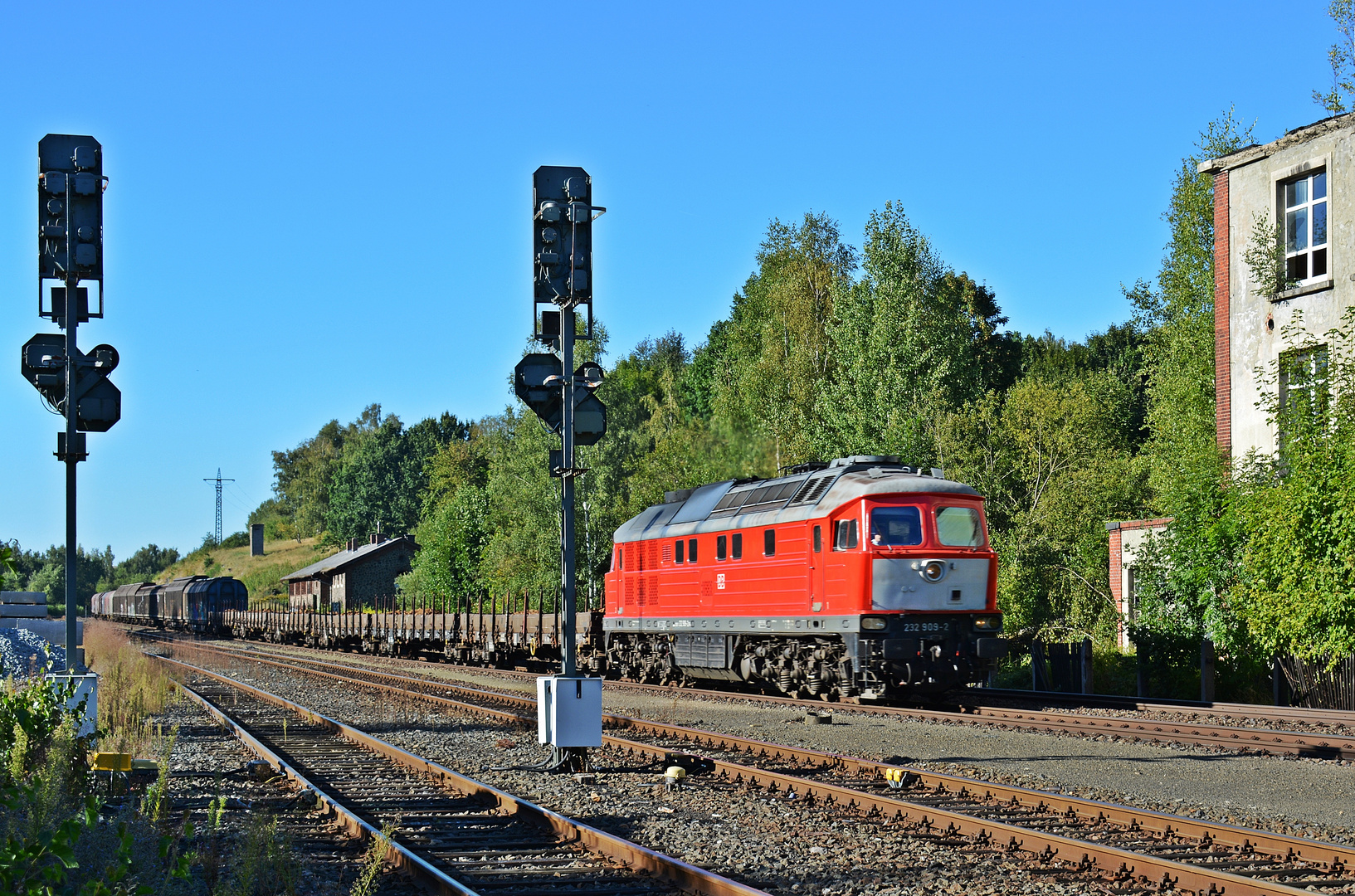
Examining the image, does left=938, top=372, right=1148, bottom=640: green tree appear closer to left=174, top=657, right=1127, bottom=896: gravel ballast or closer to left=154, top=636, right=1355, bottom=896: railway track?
left=154, top=636, right=1355, bottom=896: railway track

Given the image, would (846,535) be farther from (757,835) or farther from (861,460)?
(757,835)

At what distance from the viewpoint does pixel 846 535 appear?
19484 millimetres

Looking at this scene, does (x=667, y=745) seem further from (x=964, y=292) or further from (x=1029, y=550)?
(x=964, y=292)

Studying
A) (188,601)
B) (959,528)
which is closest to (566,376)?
(959,528)

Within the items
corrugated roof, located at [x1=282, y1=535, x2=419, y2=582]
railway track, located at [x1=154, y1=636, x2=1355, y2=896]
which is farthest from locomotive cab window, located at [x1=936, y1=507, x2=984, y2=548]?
corrugated roof, located at [x1=282, y1=535, x2=419, y2=582]

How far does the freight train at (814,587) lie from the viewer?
19.0 meters

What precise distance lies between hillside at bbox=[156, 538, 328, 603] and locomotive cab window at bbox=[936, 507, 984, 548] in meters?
111

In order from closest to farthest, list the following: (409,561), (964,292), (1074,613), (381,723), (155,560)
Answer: (381,723)
(1074,613)
(964,292)
(409,561)
(155,560)

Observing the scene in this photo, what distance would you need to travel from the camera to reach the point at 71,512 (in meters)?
14.0

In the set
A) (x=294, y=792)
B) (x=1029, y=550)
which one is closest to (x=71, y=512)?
(x=294, y=792)

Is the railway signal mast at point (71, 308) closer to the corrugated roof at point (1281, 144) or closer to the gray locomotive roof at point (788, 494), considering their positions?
the gray locomotive roof at point (788, 494)

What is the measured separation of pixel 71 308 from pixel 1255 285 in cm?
1991

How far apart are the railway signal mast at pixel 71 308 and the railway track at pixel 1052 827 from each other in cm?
684

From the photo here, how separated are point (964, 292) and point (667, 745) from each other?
5489 centimetres
